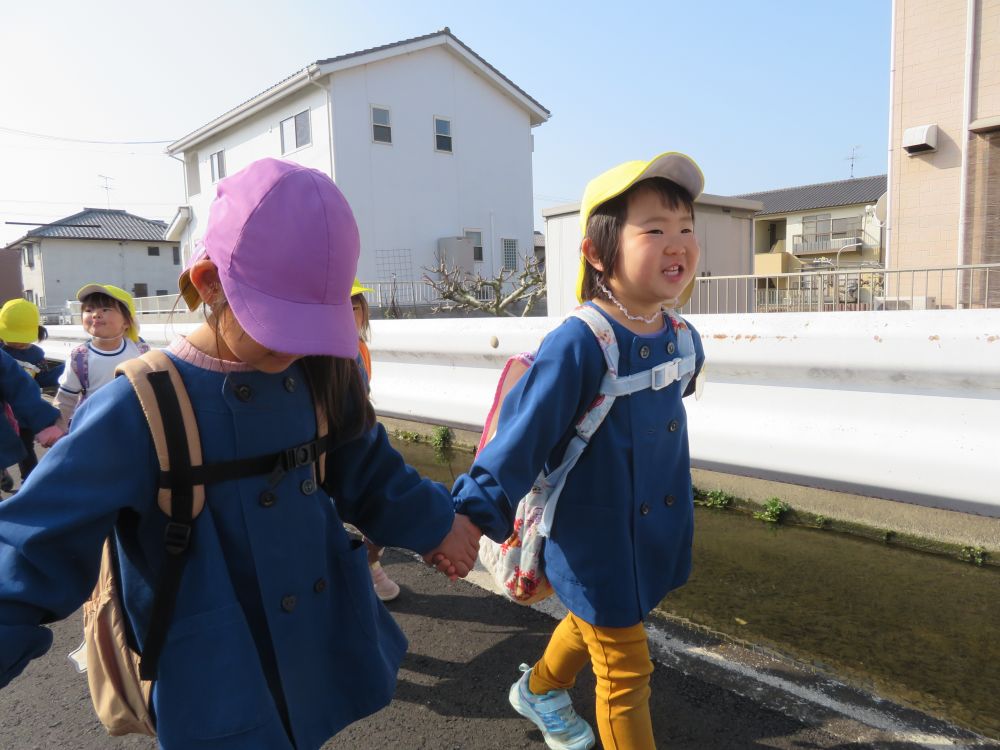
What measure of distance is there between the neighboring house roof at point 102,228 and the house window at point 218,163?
18.9 metres

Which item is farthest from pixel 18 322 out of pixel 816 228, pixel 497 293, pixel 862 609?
pixel 816 228

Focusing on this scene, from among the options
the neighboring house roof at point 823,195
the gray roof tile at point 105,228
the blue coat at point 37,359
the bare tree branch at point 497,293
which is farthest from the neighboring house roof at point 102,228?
the blue coat at point 37,359

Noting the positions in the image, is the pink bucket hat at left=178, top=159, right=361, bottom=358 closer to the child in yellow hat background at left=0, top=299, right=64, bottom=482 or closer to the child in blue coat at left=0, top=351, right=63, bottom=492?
the child in blue coat at left=0, top=351, right=63, bottom=492

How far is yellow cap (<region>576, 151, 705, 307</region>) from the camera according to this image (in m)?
1.86

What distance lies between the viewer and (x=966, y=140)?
991 centimetres

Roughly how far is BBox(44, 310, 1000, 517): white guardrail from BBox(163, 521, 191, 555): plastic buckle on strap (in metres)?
0.81

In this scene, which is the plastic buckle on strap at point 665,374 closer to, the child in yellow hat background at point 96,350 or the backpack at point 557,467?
the backpack at point 557,467

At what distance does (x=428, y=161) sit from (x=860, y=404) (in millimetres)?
20048

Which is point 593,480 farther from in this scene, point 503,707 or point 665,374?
point 503,707

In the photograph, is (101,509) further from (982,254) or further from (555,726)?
(982,254)

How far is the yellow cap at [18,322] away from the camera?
4980 millimetres

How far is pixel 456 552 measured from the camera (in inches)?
Result: 64.1

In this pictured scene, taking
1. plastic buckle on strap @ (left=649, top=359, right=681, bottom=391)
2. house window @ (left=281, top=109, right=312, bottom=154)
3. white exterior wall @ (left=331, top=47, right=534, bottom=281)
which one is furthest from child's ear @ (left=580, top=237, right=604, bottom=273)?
house window @ (left=281, top=109, right=312, bottom=154)

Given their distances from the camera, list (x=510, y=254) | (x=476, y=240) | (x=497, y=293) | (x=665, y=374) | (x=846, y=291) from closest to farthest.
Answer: (x=665, y=374) → (x=846, y=291) → (x=497, y=293) → (x=476, y=240) → (x=510, y=254)
